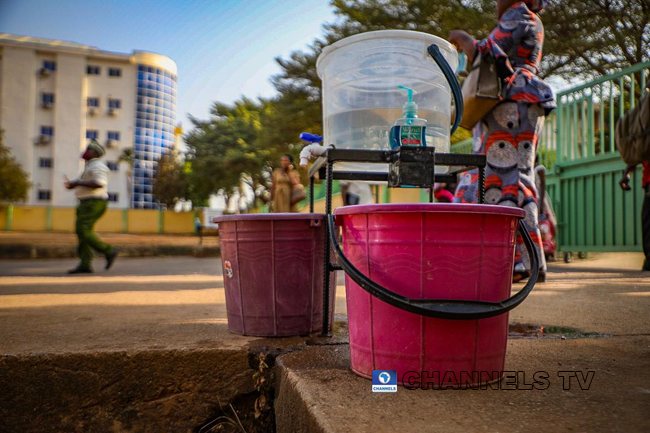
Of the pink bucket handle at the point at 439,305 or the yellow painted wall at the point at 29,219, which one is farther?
the yellow painted wall at the point at 29,219

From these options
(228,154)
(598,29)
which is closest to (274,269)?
(598,29)

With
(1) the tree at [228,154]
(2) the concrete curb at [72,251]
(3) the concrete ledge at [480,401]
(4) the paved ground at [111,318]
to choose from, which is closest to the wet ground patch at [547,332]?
(3) the concrete ledge at [480,401]

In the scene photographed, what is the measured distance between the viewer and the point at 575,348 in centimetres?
189

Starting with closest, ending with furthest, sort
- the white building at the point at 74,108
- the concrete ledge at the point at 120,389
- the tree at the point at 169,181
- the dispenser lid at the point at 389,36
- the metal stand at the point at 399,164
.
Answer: the concrete ledge at the point at 120,389, the metal stand at the point at 399,164, the dispenser lid at the point at 389,36, the white building at the point at 74,108, the tree at the point at 169,181

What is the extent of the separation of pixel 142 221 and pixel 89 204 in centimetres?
3006

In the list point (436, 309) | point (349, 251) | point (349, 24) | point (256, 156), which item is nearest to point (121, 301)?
point (349, 251)

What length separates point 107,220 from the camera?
1339 inches

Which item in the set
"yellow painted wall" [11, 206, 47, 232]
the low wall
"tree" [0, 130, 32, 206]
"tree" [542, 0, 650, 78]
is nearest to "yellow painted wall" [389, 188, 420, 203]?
"tree" [542, 0, 650, 78]

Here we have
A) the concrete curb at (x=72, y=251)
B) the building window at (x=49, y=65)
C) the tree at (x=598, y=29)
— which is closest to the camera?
the concrete curb at (x=72, y=251)

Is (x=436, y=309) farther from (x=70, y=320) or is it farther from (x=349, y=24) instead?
(x=349, y=24)

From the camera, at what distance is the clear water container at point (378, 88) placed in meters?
2.83

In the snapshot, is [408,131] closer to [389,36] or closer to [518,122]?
[389,36]

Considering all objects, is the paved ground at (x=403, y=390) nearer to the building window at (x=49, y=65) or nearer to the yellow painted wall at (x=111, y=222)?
the yellow painted wall at (x=111, y=222)

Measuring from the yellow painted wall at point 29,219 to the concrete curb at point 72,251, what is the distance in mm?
23393
